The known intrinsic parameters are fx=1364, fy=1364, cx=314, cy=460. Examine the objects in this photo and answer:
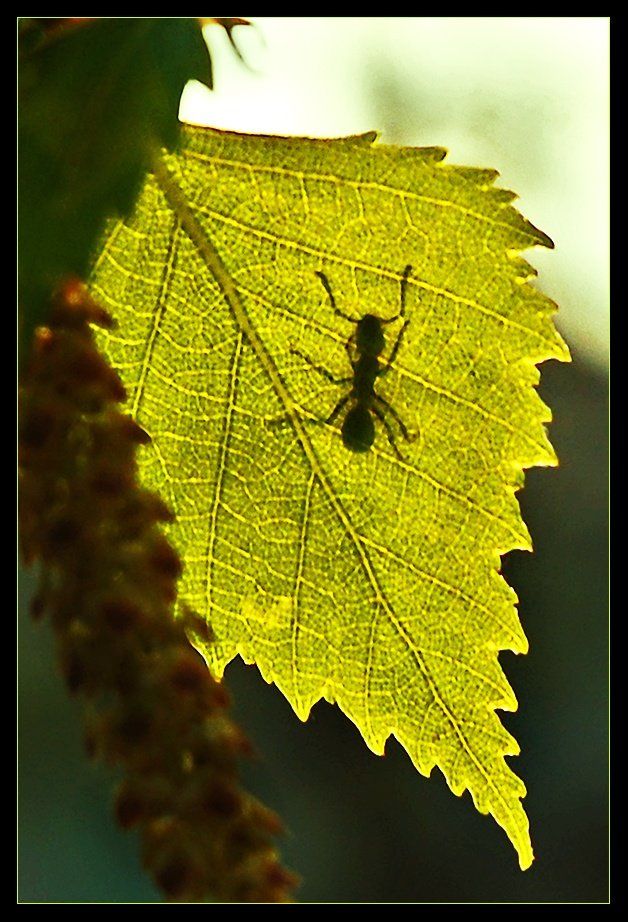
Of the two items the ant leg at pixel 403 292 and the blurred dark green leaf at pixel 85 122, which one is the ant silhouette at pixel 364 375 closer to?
the ant leg at pixel 403 292

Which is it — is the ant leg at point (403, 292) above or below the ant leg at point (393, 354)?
above

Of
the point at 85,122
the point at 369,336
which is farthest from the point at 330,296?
the point at 85,122

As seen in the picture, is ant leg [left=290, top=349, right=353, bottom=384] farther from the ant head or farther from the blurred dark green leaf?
the blurred dark green leaf

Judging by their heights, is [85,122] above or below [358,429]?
above

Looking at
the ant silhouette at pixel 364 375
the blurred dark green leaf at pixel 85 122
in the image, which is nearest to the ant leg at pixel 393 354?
the ant silhouette at pixel 364 375

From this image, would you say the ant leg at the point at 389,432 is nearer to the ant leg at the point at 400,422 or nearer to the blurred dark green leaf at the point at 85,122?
the ant leg at the point at 400,422

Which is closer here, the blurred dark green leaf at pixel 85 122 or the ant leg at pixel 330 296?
the blurred dark green leaf at pixel 85 122

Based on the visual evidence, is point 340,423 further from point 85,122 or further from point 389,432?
point 85,122
